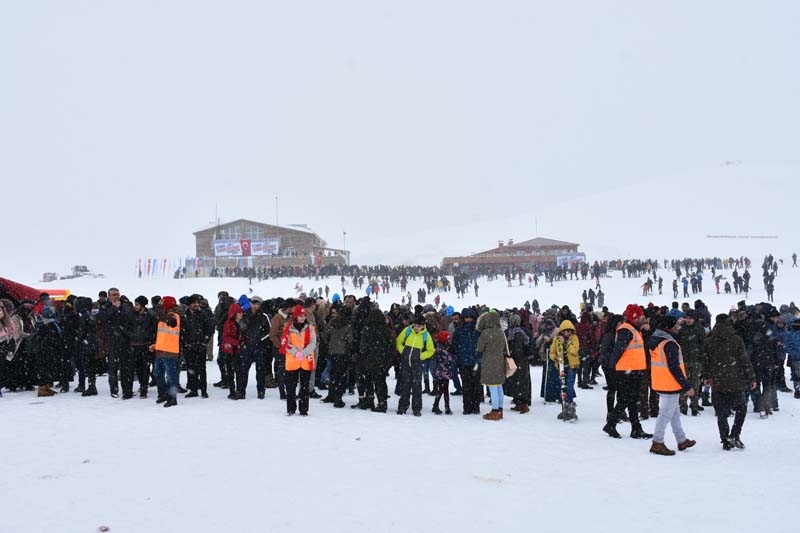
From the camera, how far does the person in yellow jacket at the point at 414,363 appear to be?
9164mm

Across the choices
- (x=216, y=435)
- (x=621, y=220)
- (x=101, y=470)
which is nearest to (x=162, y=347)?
(x=216, y=435)

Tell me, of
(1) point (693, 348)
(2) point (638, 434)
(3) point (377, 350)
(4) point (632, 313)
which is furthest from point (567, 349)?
(3) point (377, 350)

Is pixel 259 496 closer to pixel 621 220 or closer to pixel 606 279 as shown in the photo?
pixel 606 279

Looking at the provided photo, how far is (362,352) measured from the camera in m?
9.27

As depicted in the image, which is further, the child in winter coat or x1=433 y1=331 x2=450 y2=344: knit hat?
x1=433 y1=331 x2=450 y2=344: knit hat

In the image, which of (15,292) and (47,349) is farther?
(15,292)

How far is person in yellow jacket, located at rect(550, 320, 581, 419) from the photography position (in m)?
8.88

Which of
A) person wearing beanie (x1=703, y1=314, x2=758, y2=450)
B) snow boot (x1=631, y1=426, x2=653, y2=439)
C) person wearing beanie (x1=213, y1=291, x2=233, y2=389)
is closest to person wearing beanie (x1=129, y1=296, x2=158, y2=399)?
person wearing beanie (x1=213, y1=291, x2=233, y2=389)

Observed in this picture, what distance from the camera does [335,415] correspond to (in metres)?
8.95

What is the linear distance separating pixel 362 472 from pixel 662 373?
342 centimetres

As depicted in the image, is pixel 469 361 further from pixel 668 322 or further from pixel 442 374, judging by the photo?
pixel 668 322

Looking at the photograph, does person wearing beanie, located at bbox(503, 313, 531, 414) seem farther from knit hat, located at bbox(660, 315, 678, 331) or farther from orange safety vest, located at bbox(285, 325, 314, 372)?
orange safety vest, located at bbox(285, 325, 314, 372)

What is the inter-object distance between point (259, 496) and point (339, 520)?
88 centimetres

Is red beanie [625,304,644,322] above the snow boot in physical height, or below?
above
